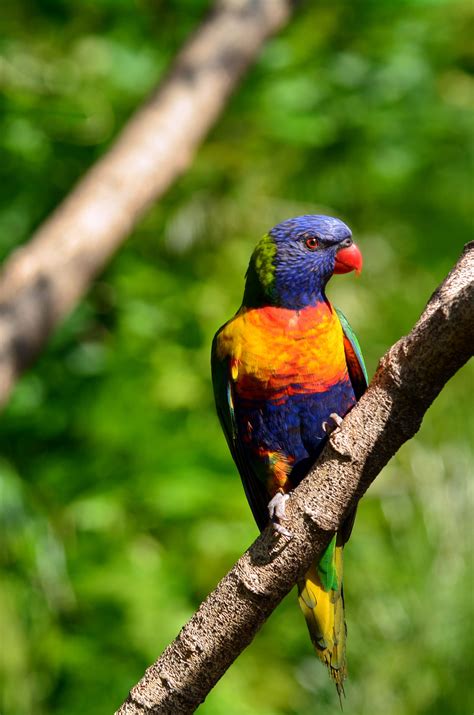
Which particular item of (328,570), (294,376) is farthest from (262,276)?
(328,570)

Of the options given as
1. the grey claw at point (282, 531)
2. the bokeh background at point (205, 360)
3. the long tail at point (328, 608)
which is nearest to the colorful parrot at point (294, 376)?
the long tail at point (328, 608)

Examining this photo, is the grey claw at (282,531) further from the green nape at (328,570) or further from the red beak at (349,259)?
the red beak at (349,259)

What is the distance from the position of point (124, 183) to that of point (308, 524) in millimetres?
2162

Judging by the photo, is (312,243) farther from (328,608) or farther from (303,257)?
(328,608)

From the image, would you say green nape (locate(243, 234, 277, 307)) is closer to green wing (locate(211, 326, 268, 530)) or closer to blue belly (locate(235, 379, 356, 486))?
green wing (locate(211, 326, 268, 530))

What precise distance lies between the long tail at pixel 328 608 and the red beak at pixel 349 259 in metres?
0.76

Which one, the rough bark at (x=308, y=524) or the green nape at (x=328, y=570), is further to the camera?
the green nape at (x=328, y=570)

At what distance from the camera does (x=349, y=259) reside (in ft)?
8.50

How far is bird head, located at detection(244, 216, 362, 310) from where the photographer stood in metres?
2.53

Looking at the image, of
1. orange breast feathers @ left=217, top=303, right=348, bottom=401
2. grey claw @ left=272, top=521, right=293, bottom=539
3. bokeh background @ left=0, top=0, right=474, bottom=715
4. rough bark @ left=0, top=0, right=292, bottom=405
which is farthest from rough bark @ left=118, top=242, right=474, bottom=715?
bokeh background @ left=0, top=0, right=474, bottom=715

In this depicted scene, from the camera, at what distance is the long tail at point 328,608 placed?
2.24 meters

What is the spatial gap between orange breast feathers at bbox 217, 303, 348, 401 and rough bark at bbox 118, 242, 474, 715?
0.75m

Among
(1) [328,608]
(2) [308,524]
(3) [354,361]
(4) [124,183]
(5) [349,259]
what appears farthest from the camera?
(4) [124,183]

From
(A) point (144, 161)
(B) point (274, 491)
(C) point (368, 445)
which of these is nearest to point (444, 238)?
(A) point (144, 161)
